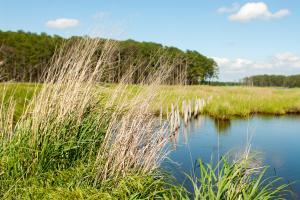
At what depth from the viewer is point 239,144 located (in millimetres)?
12898

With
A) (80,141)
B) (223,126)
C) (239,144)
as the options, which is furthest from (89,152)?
(223,126)

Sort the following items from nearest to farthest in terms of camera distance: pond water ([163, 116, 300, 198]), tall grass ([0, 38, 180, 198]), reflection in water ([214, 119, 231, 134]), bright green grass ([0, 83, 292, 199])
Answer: bright green grass ([0, 83, 292, 199]) < tall grass ([0, 38, 180, 198]) < pond water ([163, 116, 300, 198]) < reflection in water ([214, 119, 231, 134])

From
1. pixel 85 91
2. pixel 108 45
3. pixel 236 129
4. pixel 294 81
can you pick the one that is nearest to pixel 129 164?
A: pixel 85 91

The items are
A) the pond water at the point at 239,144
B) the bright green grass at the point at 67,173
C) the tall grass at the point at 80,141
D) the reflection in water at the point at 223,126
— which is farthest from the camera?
the reflection in water at the point at 223,126

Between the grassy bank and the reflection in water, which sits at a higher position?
the grassy bank

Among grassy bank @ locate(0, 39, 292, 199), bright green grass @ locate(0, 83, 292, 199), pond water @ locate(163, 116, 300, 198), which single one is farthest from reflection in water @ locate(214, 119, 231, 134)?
bright green grass @ locate(0, 83, 292, 199)

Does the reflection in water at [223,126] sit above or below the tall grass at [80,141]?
below

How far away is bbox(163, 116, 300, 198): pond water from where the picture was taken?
29.5ft

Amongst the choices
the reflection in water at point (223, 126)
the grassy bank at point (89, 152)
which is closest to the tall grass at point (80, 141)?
the grassy bank at point (89, 152)

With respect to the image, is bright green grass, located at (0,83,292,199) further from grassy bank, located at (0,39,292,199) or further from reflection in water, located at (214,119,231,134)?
reflection in water, located at (214,119,231,134)

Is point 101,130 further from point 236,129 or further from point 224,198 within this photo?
point 236,129

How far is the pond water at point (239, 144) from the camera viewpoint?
8984mm

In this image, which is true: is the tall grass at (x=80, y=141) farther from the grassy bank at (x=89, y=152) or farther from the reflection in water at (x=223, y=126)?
the reflection in water at (x=223, y=126)

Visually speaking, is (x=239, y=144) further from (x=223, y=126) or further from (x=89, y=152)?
(x=89, y=152)
